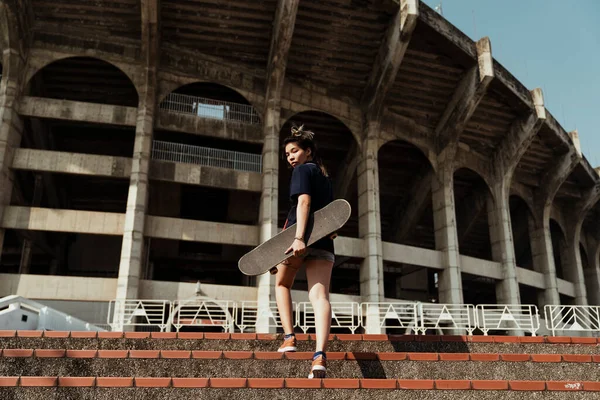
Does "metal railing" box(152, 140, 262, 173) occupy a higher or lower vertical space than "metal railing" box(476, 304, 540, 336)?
higher

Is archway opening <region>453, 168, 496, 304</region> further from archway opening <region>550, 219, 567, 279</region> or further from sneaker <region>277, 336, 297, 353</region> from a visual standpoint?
sneaker <region>277, 336, 297, 353</region>

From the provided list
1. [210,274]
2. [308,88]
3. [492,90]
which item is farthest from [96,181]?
[492,90]

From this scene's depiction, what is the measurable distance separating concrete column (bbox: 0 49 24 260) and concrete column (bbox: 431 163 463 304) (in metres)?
18.6

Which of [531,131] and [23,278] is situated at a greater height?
[531,131]

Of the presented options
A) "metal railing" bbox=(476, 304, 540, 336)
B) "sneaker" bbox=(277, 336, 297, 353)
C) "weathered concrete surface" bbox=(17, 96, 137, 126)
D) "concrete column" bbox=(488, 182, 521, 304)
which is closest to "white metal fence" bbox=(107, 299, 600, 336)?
"metal railing" bbox=(476, 304, 540, 336)

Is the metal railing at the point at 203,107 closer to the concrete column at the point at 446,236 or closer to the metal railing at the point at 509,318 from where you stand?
the concrete column at the point at 446,236

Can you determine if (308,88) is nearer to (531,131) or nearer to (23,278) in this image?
(531,131)

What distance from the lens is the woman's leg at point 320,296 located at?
416cm

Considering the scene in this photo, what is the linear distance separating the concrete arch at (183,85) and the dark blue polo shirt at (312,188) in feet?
59.4

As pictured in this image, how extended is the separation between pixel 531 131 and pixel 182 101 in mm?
16751

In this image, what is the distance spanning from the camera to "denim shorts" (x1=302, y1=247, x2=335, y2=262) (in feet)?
14.3

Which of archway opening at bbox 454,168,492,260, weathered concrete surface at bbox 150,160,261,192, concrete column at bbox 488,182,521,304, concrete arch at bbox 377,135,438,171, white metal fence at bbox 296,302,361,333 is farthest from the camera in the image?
archway opening at bbox 454,168,492,260

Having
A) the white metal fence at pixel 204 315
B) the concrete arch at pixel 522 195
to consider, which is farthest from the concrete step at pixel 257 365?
the concrete arch at pixel 522 195

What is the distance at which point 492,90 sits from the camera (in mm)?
24031
